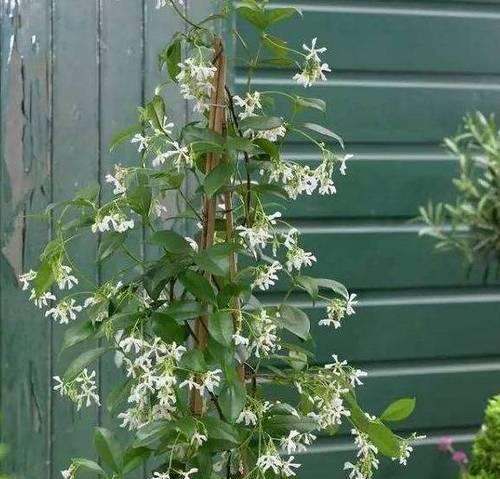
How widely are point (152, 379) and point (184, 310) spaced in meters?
0.14

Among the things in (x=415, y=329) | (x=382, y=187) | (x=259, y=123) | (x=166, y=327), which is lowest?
(x=415, y=329)

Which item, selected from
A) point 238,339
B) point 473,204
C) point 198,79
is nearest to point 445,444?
point 473,204

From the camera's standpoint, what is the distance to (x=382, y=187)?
3.23m

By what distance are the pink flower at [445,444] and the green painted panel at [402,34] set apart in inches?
43.2

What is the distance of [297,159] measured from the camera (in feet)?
10.2

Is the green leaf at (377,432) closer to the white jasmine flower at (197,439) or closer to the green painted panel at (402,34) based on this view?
the white jasmine flower at (197,439)

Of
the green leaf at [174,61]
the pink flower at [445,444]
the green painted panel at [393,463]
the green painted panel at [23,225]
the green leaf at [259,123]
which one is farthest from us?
the pink flower at [445,444]

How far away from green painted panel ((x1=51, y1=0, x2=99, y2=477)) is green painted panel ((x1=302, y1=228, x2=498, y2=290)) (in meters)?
0.66

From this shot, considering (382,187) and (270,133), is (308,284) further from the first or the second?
(382,187)

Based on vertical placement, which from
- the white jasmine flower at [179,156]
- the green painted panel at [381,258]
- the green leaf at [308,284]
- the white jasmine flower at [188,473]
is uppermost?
the white jasmine flower at [179,156]

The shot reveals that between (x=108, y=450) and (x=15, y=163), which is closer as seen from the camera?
(x=108, y=450)

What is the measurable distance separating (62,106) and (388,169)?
3.19 ft

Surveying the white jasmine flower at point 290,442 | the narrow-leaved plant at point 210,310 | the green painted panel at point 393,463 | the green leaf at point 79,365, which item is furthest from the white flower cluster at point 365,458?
the green painted panel at point 393,463

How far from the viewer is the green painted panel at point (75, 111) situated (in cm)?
284
